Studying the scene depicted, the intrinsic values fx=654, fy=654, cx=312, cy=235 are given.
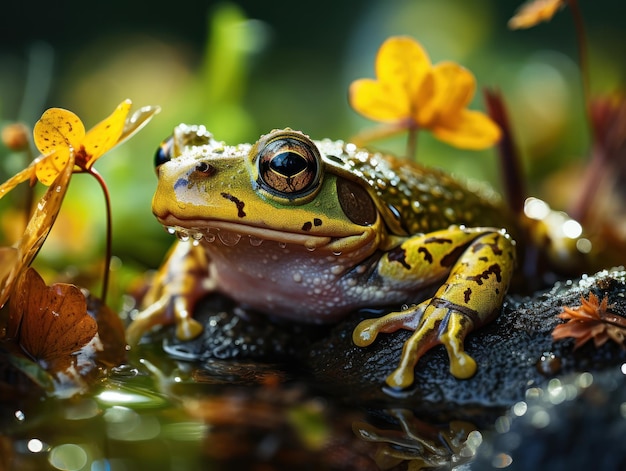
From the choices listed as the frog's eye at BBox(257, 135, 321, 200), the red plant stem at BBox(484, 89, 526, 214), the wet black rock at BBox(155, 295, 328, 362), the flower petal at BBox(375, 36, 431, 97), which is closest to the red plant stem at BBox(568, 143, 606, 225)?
the red plant stem at BBox(484, 89, 526, 214)

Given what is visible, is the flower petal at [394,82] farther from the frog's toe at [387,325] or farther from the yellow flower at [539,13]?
the frog's toe at [387,325]

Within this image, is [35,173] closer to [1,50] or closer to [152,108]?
[152,108]

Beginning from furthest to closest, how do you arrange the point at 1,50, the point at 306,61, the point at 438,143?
the point at 306,61 → the point at 1,50 → the point at 438,143

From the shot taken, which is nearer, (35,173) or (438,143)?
(35,173)

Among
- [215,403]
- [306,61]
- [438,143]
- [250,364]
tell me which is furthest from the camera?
[306,61]

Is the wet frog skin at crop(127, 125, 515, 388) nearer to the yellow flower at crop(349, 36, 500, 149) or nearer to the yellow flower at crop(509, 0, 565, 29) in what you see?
the yellow flower at crop(349, 36, 500, 149)

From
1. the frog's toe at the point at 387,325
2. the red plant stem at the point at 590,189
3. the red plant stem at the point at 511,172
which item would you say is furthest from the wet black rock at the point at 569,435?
the red plant stem at the point at 590,189

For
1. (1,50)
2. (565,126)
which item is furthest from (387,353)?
(1,50)

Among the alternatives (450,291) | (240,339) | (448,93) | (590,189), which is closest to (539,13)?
(448,93)
